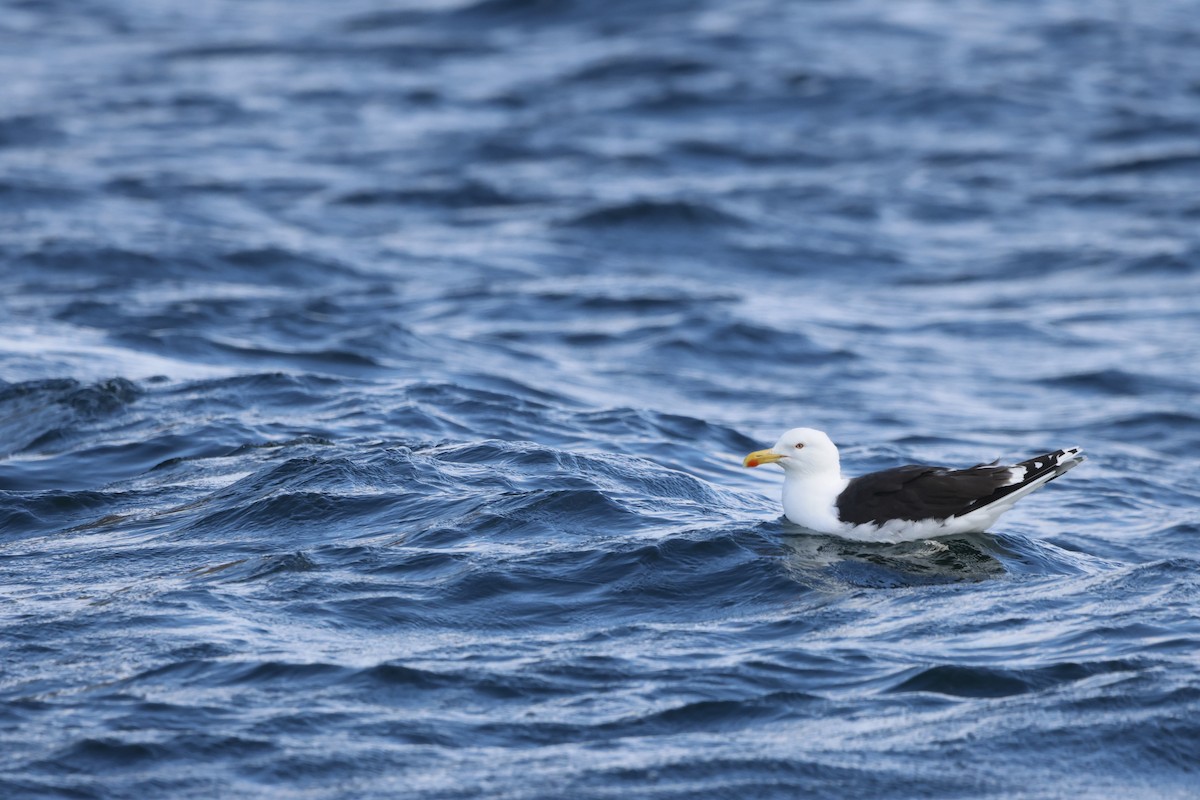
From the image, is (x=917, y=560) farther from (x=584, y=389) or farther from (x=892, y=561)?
(x=584, y=389)

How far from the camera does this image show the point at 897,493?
1005 centimetres

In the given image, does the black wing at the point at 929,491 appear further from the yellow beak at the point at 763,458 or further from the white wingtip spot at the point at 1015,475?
the yellow beak at the point at 763,458

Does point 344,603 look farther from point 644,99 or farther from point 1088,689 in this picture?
point 644,99

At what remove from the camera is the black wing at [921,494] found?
32.7ft

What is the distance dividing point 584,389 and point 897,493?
20.9 ft

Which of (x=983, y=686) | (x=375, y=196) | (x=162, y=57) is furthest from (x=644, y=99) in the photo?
(x=983, y=686)

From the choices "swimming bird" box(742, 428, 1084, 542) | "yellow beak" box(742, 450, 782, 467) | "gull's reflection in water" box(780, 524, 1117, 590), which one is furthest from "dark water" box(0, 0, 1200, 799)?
"yellow beak" box(742, 450, 782, 467)

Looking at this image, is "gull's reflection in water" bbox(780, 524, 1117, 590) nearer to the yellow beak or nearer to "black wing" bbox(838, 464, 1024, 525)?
"black wing" bbox(838, 464, 1024, 525)

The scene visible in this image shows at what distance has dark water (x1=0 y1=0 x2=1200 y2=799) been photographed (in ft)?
24.4

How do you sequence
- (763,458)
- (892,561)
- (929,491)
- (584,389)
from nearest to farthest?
(892,561) < (929,491) < (763,458) < (584,389)

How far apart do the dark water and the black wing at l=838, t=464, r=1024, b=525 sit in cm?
34

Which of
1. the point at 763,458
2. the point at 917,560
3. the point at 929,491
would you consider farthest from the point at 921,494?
the point at 763,458

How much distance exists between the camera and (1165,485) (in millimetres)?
14039

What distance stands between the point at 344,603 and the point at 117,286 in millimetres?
11402
